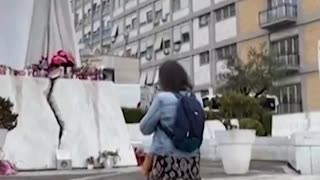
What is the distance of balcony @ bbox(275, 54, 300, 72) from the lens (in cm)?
4303

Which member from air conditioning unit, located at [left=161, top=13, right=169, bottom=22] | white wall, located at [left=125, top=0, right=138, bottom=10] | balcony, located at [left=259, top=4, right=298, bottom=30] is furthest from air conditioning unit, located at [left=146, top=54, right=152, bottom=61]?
balcony, located at [left=259, top=4, right=298, bottom=30]

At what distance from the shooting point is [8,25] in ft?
56.0

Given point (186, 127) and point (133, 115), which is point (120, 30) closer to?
point (133, 115)

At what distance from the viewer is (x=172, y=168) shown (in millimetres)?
5113

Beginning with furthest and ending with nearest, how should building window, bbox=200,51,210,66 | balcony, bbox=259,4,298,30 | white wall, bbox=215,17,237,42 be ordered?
building window, bbox=200,51,210,66
white wall, bbox=215,17,237,42
balcony, bbox=259,4,298,30

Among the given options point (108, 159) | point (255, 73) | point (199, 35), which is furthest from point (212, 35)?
point (108, 159)

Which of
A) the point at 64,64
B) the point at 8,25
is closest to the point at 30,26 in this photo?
the point at 8,25

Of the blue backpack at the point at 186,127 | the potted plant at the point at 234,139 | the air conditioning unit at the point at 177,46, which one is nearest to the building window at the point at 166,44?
the air conditioning unit at the point at 177,46

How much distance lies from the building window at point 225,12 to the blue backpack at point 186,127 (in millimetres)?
44865

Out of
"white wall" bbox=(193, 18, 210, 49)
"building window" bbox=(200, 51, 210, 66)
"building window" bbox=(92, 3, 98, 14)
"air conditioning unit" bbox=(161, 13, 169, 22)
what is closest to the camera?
"building window" bbox=(200, 51, 210, 66)

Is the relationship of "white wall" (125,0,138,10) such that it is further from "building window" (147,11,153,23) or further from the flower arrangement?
the flower arrangement

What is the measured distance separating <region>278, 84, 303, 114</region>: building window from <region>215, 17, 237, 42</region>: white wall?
660 cm

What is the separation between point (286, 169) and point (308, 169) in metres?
1.01

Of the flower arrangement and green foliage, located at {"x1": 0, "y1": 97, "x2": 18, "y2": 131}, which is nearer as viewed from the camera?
green foliage, located at {"x1": 0, "y1": 97, "x2": 18, "y2": 131}
